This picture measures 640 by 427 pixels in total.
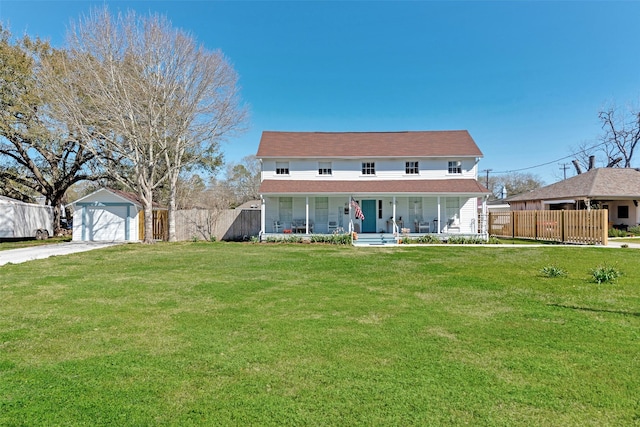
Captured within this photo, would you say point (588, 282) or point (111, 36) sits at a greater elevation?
point (111, 36)

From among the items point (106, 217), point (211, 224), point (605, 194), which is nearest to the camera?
point (106, 217)

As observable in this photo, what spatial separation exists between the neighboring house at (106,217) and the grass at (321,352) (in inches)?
570

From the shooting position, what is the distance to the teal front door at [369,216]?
2239cm

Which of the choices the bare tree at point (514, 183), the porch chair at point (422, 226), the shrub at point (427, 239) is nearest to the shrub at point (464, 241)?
the shrub at point (427, 239)

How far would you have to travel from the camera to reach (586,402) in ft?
10.2

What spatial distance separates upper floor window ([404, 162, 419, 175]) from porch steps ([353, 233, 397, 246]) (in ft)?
16.2

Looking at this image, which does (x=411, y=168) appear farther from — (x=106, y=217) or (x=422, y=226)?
(x=106, y=217)

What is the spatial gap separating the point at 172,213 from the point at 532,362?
2080cm

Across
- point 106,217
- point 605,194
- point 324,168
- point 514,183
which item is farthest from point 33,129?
point 514,183

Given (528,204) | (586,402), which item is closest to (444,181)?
(528,204)

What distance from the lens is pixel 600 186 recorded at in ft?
83.2

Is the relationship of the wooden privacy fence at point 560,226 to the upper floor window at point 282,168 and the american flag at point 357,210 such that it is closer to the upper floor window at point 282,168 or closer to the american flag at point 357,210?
the american flag at point 357,210

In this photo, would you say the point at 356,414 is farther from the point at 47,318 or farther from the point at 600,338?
the point at 47,318

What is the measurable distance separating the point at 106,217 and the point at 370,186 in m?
16.2
